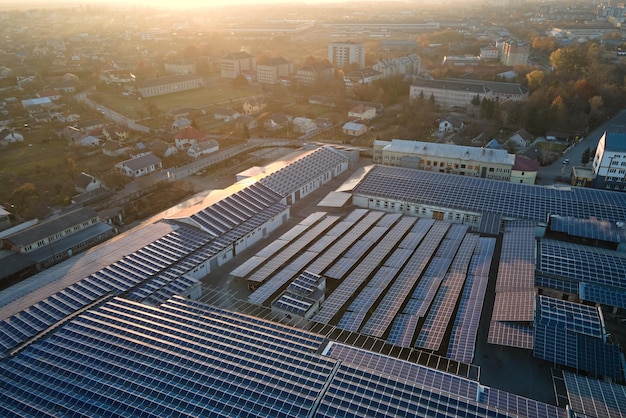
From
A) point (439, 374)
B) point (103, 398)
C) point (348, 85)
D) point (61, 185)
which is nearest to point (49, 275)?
point (103, 398)

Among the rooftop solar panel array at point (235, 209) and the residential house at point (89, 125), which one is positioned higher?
the rooftop solar panel array at point (235, 209)

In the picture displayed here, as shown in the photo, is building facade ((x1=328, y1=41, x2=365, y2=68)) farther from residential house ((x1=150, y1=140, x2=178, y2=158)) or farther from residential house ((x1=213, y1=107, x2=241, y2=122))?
residential house ((x1=150, y1=140, x2=178, y2=158))

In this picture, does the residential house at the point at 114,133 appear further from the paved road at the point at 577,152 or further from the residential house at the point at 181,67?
the paved road at the point at 577,152

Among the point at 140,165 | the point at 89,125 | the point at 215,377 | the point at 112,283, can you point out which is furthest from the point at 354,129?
the point at 215,377

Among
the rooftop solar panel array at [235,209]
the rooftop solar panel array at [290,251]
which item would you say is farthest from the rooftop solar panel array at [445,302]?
the rooftop solar panel array at [235,209]

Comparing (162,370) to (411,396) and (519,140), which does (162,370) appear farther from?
(519,140)

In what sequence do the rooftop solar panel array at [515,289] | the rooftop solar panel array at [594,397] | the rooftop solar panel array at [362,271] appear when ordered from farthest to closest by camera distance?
the rooftop solar panel array at [362,271] → the rooftop solar panel array at [515,289] → the rooftop solar panel array at [594,397]

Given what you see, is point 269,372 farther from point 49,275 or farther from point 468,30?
point 468,30
